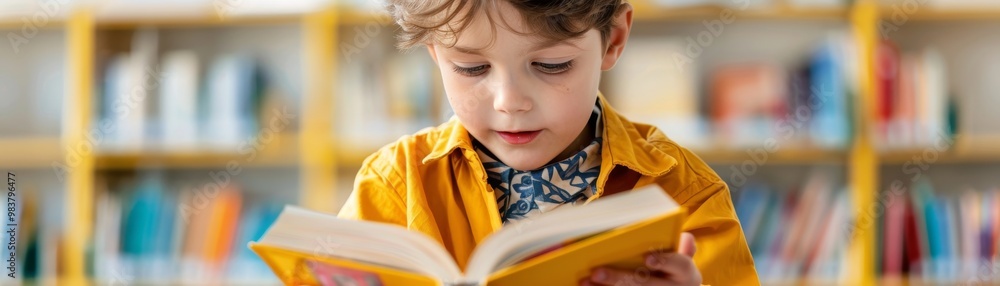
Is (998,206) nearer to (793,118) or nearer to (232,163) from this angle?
(793,118)

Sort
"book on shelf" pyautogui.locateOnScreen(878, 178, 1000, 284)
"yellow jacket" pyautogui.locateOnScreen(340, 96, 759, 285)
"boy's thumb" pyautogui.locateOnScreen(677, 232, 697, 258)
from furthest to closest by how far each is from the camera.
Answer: "book on shelf" pyautogui.locateOnScreen(878, 178, 1000, 284), "yellow jacket" pyautogui.locateOnScreen(340, 96, 759, 285), "boy's thumb" pyautogui.locateOnScreen(677, 232, 697, 258)

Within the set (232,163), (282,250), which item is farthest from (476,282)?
(232,163)

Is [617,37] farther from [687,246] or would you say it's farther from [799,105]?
[799,105]

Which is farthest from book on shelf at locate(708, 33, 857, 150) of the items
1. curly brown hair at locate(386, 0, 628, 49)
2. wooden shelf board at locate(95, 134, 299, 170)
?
curly brown hair at locate(386, 0, 628, 49)

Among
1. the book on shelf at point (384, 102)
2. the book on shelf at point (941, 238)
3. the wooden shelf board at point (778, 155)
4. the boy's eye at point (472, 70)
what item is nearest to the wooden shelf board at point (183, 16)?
the book on shelf at point (384, 102)

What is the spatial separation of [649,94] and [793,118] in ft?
1.37

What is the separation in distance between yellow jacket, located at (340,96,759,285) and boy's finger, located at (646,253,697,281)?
139mm

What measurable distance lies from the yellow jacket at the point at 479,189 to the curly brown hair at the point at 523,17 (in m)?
0.13

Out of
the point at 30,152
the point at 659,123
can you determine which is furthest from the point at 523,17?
the point at 30,152

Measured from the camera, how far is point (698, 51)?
2.98 metres

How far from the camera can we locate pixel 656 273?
2.83 feet


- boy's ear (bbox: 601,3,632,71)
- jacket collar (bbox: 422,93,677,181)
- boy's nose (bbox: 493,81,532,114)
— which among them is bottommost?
jacket collar (bbox: 422,93,677,181)

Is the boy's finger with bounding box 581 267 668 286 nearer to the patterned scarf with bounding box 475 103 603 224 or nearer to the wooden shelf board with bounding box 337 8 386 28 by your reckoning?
the patterned scarf with bounding box 475 103 603 224

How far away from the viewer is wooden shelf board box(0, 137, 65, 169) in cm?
287
